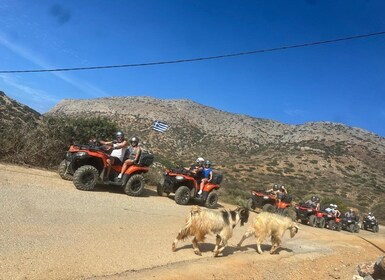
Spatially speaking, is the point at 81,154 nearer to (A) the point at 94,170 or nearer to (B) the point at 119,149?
(A) the point at 94,170

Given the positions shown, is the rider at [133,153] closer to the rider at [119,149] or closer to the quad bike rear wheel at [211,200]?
the rider at [119,149]

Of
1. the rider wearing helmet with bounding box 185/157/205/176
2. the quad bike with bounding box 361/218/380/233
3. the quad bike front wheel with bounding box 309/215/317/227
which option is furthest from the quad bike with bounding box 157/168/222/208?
the quad bike with bounding box 361/218/380/233

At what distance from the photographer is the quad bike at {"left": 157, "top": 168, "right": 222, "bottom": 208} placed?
1475 cm

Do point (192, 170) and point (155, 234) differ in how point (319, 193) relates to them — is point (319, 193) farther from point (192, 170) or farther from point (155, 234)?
point (155, 234)

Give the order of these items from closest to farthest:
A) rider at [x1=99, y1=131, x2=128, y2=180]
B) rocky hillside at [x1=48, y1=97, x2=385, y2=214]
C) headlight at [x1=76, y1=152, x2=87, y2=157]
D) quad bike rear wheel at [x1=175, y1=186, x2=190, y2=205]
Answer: headlight at [x1=76, y1=152, x2=87, y2=157] < rider at [x1=99, y1=131, x2=128, y2=180] < quad bike rear wheel at [x1=175, y1=186, x2=190, y2=205] < rocky hillside at [x1=48, y1=97, x2=385, y2=214]

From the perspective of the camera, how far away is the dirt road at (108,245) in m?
6.21

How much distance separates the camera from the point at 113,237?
8070mm

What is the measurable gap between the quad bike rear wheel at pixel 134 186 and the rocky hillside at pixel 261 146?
27.7 meters

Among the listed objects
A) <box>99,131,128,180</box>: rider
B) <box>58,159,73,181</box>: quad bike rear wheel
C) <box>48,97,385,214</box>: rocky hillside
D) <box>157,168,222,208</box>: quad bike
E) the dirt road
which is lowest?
the dirt road

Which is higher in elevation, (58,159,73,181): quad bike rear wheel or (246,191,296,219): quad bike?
(246,191,296,219): quad bike

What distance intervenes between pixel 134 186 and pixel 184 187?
219cm

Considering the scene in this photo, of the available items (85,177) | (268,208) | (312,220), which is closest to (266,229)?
(85,177)

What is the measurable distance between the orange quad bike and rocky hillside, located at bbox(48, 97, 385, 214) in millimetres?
27805

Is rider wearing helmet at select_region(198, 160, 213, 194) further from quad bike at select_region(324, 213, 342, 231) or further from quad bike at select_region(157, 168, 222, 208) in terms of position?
quad bike at select_region(324, 213, 342, 231)
